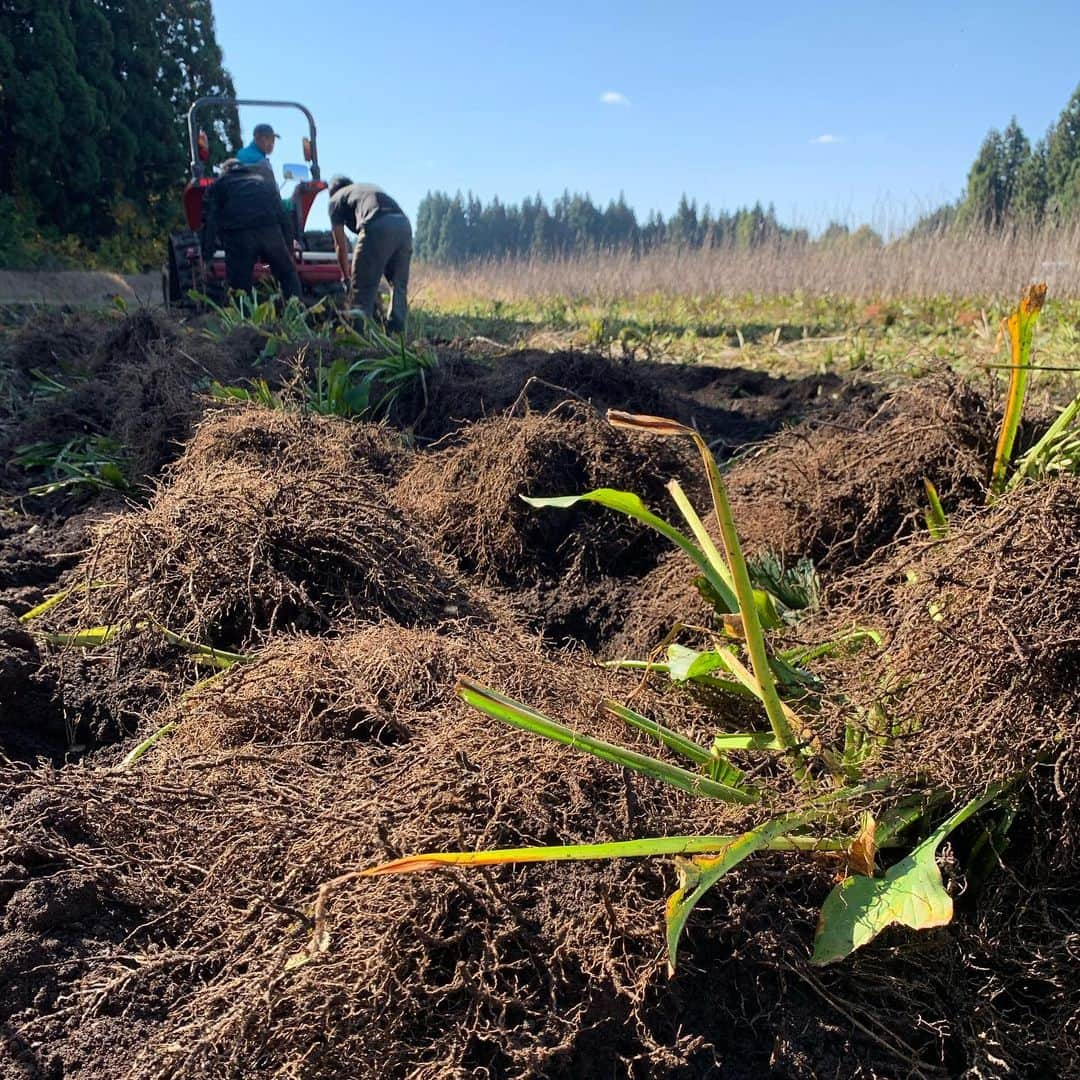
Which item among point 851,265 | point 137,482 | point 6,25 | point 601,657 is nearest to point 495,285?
point 851,265

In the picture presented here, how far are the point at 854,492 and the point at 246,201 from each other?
642 centimetres

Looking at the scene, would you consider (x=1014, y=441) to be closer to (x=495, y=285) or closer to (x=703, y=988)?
(x=703, y=988)

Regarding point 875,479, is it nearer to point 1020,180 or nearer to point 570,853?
point 570,853

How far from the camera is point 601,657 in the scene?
2688 mm

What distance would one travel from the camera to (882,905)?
137 cm

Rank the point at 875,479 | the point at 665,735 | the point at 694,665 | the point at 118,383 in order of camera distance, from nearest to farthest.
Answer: the point at 665,735, the point at 694,665, the point at 875,479, the point at 118,383

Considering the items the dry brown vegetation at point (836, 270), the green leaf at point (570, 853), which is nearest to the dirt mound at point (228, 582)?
the green leaf at point (570, 853)

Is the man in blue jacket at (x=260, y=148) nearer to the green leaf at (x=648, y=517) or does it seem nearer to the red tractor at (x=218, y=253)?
the red tractor at (x=218, y=253)

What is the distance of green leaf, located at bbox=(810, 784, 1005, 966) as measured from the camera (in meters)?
1.31

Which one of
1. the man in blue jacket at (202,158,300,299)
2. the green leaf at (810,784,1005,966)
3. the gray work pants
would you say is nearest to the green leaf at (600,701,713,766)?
the green leaf at (810,784,1005,966)

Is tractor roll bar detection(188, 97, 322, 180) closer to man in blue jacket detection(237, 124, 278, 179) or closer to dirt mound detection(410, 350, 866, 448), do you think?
man in blue jacket detection(237, 124, 278, 179)

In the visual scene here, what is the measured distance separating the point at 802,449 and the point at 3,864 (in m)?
2.43

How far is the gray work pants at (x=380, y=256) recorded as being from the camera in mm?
7551

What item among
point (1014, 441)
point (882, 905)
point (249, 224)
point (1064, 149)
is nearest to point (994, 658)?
point (882, 905)
